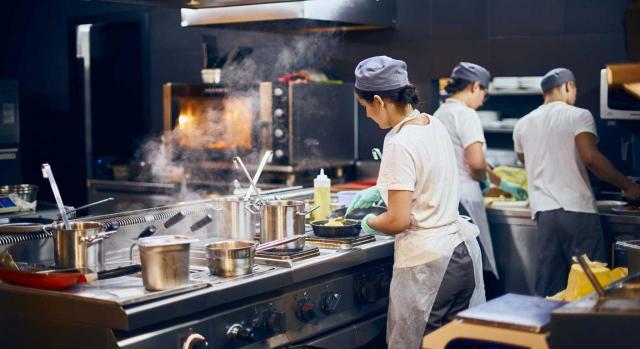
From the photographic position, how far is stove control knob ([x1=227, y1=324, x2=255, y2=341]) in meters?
3.21

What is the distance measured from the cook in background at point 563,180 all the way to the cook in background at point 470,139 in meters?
0.34

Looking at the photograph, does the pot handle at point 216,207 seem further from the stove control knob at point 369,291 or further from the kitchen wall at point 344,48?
the kitchen wall at point 344,48

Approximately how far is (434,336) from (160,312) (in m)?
0.98

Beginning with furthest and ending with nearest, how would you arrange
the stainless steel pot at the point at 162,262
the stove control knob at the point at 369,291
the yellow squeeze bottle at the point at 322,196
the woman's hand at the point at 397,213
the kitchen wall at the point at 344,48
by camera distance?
the kitchen wall at the point at 344,48 → the yellow squeeze bottle at the point at 322,196 → the stove control knob at the point at 369,291 → the woman's hand at the point at 397,213 → the stainless steel pot at the point at 162,262

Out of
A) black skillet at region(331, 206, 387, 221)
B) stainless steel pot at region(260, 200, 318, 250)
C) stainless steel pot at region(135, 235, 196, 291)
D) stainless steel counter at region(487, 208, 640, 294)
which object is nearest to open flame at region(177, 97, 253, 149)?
stainless steel counter at region(487, 208, 640, 294)

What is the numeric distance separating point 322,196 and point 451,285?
3.48 feet

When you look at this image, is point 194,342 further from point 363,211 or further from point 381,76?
point 363,211

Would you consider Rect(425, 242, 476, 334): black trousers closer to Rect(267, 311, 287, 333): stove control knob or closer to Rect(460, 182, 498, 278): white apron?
Rect(267, 311, 287, 333): stove control knob

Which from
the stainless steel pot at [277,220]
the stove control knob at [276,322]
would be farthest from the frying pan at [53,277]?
the stainless steel pot at [277,220]

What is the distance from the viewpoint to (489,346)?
8.86 feet

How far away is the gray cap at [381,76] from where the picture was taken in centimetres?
363

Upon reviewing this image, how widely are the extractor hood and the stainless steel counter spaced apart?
1669 mm

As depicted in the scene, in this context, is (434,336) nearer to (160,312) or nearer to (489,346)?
(489,346)

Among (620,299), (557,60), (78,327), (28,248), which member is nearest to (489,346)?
(620,299)
